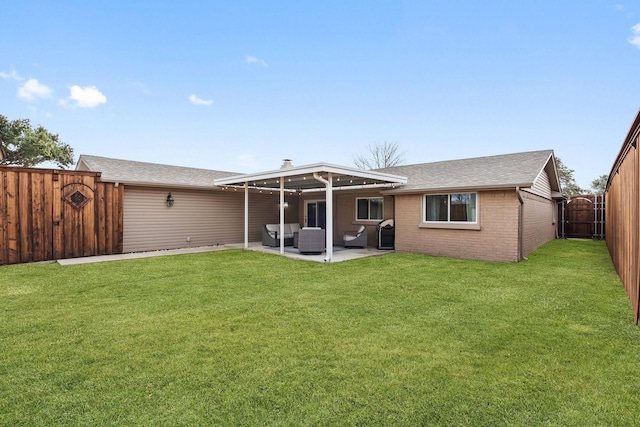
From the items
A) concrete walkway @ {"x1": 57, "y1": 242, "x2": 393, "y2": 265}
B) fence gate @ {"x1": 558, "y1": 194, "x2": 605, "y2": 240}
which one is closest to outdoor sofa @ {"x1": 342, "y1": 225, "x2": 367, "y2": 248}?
concrete walkway @ {"x1": 57, "y1": 242, "x2": 393, "y2": 265}

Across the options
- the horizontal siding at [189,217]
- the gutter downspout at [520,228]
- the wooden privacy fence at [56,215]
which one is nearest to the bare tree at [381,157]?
the horizontal siding at [189,217]

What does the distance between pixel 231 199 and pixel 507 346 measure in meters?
11.7

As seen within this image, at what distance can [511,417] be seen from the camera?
2.19m

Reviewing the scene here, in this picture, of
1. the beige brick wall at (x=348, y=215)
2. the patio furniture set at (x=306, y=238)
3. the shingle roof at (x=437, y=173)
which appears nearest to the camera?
the shingle roof at (x=437, y=173)

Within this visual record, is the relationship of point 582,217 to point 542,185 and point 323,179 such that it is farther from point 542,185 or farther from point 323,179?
point 323,179

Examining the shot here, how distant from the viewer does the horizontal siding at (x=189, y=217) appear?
10.7 meters

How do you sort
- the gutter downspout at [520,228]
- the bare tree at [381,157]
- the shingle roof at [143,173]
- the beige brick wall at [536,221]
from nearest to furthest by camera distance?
1. the gutter downspout at [520,228]
2. the beige brick wall at [536,221]
3. the shingle roof at [143,173]
4. the bare tree at [381,157]

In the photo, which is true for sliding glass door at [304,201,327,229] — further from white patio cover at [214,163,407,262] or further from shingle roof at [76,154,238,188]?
shingle roof at [76,154,238,188]

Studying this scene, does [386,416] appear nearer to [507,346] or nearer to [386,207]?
[507,346]

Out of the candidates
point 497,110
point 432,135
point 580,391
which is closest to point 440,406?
point 580,391

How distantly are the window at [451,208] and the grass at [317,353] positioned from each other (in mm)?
3462

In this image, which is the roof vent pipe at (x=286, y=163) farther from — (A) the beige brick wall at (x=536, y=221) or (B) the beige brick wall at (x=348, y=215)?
(A) the beige brick wall at (x=536, y=221)

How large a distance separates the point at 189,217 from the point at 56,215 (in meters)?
3.93

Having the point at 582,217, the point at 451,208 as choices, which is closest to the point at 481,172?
the point at 451,208
